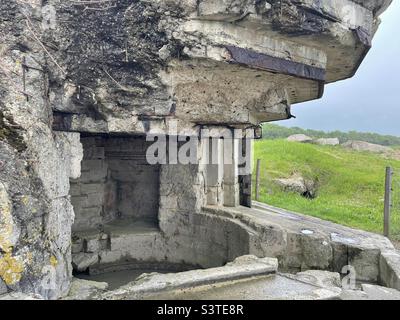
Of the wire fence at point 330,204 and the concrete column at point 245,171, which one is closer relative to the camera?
the concrete column at point 245,171

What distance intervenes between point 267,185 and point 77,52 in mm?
7890

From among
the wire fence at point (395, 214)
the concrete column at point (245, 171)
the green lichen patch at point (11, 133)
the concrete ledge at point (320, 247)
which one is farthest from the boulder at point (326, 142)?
the green lichen patch at point (11, 133)

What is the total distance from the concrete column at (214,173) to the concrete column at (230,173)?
0.13m

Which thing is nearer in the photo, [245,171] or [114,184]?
[245,171]

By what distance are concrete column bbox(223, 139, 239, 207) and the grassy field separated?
2262mm

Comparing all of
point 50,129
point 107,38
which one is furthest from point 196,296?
point 107,38

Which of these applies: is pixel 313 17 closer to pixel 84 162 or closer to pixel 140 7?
pixel 140 7

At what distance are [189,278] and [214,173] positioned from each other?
10.8 feet

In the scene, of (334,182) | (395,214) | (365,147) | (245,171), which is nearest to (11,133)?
(245,171)

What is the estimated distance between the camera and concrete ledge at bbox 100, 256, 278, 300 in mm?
3158

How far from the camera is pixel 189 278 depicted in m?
3.37

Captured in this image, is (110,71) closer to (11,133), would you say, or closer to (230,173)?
(11,133)

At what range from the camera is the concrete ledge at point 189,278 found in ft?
10.4

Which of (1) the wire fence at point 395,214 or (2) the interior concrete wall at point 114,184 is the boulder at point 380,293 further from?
(2) the interior concrete wall at point 114,184
